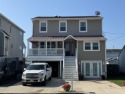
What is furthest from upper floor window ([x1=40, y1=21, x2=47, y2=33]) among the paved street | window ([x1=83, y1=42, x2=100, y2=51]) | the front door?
the paved street

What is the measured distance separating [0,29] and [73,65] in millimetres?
11657

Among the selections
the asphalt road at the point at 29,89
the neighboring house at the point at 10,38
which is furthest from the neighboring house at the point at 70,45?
the asphalt road at the point at 29,89

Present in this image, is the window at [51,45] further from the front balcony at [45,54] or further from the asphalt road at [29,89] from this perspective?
the asphalt road at [29,89]

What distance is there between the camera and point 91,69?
34.6 metres

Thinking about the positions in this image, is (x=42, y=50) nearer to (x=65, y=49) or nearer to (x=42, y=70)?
(x=65, y=49)

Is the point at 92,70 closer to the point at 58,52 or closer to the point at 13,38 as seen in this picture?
the point at 58,52

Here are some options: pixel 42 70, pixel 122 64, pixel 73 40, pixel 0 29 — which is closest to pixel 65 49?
pixel 73 40

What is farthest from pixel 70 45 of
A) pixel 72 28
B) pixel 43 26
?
pixel 43 26

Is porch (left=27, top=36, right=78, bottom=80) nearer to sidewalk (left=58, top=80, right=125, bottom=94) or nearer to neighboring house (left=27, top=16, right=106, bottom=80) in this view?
neighboring house (left=27, top=16, right=106, bottom=80)

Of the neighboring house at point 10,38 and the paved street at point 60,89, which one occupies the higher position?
the neighboring house at point 10,38

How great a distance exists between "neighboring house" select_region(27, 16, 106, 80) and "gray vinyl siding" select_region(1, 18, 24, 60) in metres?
4.64

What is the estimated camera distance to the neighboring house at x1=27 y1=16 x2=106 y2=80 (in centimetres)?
3431

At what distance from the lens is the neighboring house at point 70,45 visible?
34.3m

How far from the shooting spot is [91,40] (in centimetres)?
Answer: 3503
